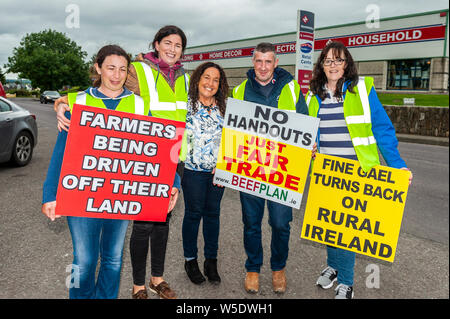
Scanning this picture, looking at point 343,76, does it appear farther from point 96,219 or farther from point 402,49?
point 402,49

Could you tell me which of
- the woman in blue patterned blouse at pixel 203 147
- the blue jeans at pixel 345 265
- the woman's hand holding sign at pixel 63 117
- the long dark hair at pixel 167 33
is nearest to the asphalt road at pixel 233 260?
the blue jeans at pixel 345 265

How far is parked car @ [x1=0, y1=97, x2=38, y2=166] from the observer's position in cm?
744

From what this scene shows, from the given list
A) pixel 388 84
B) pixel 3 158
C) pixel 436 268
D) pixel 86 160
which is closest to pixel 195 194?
pixel 86 160

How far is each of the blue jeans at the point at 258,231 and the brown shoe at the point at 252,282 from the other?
0.05 metres

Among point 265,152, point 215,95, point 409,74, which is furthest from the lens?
point 409,74

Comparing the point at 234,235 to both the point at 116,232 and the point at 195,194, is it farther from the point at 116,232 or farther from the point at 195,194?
the point at 116,232

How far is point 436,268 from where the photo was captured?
12.0ft

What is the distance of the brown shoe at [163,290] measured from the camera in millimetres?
3016

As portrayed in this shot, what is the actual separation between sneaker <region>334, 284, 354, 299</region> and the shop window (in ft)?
76.6

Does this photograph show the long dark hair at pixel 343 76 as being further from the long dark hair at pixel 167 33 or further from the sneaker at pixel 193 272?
the sneaker at pixel 193 272

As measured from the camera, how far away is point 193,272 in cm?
336

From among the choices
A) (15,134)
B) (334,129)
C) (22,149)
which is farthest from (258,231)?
(22,149)

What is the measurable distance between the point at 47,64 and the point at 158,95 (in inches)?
2973

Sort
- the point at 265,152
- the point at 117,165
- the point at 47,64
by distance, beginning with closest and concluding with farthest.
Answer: the point at 117,165
the point at 265,152
the point at 47,64
